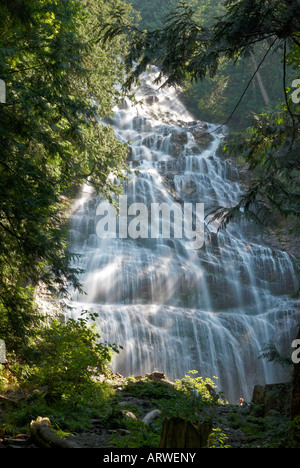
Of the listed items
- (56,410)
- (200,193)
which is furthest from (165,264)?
(56,410)

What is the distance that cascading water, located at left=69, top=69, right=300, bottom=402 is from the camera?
15.3 m

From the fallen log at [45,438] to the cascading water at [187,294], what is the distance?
972 centimetres

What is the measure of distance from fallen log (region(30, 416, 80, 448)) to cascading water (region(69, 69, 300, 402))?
31.9 feet

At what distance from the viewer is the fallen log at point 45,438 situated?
4.12m

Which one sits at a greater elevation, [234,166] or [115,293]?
[234,166]

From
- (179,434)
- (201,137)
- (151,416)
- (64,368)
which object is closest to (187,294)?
(151,416)

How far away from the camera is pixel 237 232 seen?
23.8 meters

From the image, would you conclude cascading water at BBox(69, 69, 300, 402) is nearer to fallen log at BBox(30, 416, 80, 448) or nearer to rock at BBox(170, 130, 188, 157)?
rock at BBox(170, 130, 188, 157)

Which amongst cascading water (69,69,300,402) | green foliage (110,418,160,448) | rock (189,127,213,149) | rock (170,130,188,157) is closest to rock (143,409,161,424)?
green foliage (110,418,160,448)

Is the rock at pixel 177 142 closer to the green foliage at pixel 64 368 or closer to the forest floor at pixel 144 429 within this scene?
the forest floor at pixel 144 429

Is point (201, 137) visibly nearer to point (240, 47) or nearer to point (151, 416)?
point (240, 47)

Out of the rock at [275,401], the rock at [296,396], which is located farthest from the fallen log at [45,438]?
the rock at [275,401]
